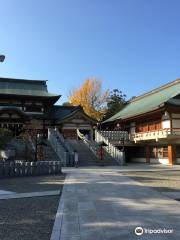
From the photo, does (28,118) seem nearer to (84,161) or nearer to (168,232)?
(84,161)

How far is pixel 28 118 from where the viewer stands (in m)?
38.3

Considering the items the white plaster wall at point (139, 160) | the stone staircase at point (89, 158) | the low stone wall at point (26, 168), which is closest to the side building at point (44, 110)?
the white plaster wall at point (139, 160)

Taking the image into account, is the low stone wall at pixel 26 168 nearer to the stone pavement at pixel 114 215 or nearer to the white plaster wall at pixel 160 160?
the stone pavement at pixel 114 215

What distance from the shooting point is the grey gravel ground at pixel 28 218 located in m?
6.81

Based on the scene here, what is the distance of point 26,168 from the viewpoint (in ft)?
64.6

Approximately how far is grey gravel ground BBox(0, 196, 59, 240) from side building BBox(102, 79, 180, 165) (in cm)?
2348

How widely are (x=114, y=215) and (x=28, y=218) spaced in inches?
84.7

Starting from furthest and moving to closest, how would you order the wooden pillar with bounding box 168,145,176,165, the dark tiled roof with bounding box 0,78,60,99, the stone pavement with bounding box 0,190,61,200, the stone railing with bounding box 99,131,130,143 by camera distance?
the dark tiled roof with bounding box 0,78,60,99 < the stone railing with bounding box 99,131,130,143 < the wooden pillar with bounding box 168,145,176,165 < the stone pavement with bounding box 0,190,61,200

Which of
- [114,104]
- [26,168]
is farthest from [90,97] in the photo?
[26,168]

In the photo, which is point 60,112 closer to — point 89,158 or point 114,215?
point 89,158

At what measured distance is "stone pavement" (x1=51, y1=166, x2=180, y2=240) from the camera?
21.8ft

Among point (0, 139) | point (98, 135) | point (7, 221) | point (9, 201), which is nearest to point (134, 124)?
point (98, 135)

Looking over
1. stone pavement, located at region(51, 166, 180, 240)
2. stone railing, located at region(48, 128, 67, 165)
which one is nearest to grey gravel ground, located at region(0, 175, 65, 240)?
stone pavement, located at region(51, 166, 180, 240)
